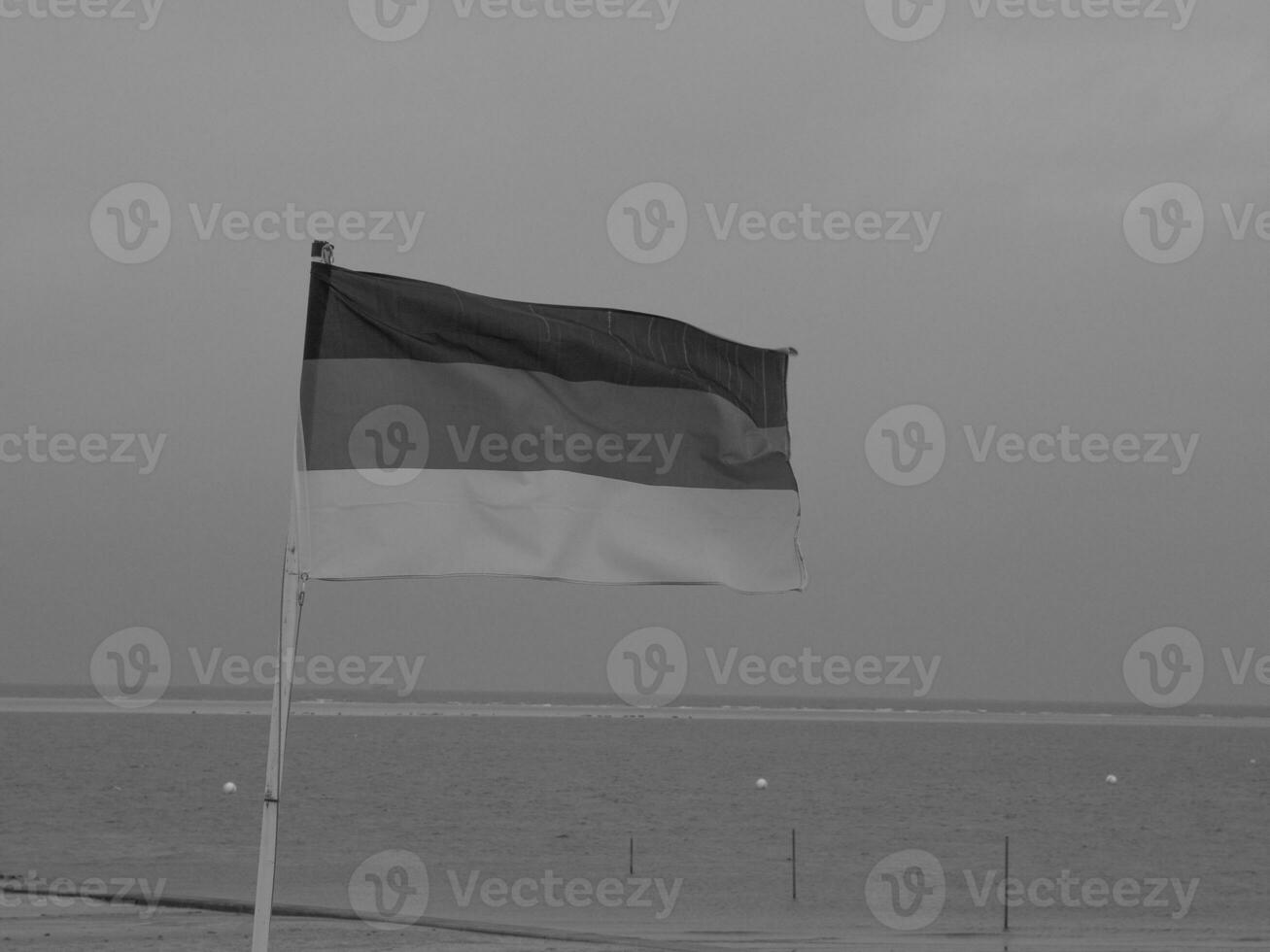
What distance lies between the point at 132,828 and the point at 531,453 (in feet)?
155

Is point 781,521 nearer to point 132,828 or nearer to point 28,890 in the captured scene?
point 28,890

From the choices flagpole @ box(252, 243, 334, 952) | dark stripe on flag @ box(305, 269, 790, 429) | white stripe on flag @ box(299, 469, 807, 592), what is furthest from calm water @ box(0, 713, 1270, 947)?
flagpole @ box(252, 243, 334, 952)

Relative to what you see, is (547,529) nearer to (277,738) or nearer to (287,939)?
(277,738)

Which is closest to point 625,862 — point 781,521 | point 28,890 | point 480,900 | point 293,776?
point 480,900

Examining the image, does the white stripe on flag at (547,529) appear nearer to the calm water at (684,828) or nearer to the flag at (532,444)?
the flag at (532,444)

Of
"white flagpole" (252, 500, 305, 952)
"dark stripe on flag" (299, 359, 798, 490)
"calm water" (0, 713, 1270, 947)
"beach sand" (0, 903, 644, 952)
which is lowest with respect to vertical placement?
"calm water" (0, 713, 1270, 947)

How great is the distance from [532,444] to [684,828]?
1890 inches

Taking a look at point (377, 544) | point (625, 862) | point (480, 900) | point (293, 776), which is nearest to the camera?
point (377, 544)

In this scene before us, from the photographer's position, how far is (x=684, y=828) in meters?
56.8

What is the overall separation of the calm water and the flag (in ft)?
64.9

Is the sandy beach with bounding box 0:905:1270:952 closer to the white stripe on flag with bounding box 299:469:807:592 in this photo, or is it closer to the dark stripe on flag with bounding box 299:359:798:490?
the white stripe on flag with bounding box 299:469:807:592

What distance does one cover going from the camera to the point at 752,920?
32719 mm

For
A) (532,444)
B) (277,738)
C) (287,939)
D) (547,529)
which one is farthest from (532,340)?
(287,939)

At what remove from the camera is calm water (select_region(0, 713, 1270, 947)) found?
35.6 metres
